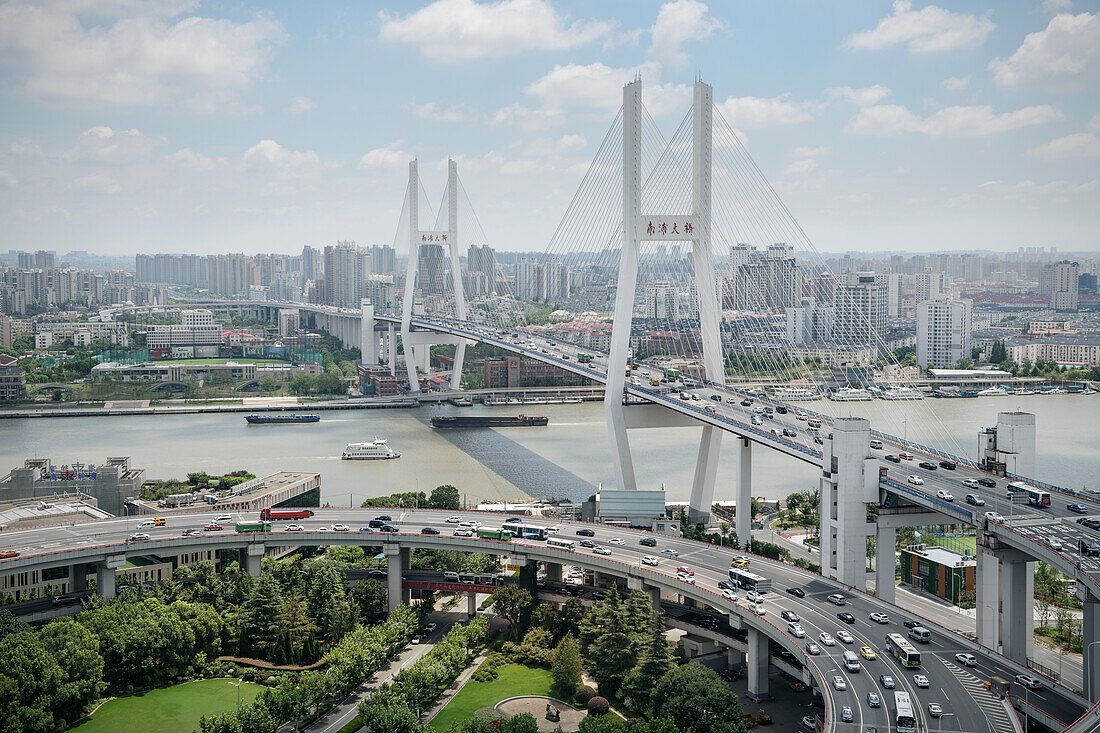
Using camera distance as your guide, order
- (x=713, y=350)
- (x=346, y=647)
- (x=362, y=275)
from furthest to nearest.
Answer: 1. (x=362, y=275)
2. (x=713, y=350)
3. (x=346, y=647)

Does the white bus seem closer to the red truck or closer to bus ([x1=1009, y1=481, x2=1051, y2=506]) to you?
bus ([x1=1009, y1=481, x2=1051, y2=506])

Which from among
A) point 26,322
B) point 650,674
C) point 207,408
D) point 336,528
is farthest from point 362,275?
point 650,674

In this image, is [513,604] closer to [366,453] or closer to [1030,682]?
[1030,682]

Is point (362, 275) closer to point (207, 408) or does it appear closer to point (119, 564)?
point (207, 408)

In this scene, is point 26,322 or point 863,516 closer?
point 863,516

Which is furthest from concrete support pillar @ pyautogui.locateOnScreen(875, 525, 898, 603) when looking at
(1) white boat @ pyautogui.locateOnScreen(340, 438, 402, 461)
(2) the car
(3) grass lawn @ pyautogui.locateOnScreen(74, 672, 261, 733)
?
(1) white boat @ pyautogui.locateOnScreen(340, 438, 402, 461)

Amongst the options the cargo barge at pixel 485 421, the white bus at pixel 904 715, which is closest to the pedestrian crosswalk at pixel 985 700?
the white bus at pixel 904 715
